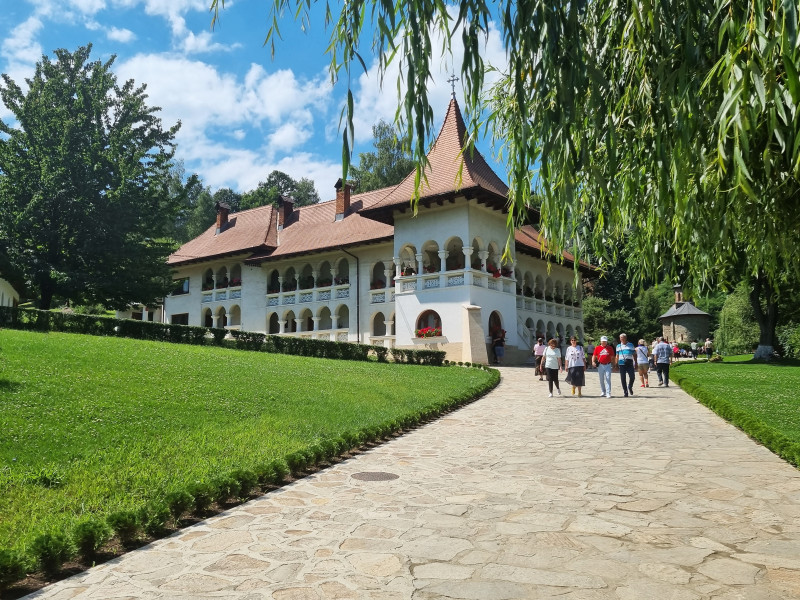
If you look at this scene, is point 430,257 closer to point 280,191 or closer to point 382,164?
point 382,164

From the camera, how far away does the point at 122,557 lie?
477cm

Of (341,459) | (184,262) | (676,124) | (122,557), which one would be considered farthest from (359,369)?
(184,262)

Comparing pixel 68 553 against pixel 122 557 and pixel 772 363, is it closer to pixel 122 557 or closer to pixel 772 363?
pixel 122 557

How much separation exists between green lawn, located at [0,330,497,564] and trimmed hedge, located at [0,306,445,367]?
14.4 feet

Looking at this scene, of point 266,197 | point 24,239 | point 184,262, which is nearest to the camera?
point 24,239

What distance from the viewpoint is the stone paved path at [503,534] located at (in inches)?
158

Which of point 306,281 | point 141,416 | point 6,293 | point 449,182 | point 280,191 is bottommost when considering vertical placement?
point 141,416

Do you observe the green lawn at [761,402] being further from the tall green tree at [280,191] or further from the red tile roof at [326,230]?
the tall green tree at [280,191]

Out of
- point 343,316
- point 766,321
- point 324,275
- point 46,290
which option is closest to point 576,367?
point 766,321

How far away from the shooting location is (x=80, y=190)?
1084 inches

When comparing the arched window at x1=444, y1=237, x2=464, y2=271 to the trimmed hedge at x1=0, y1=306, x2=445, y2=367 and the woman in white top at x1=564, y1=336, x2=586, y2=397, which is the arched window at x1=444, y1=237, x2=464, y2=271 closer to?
the trimmed hedge at x1=0, y1=306, x2=445, y2=367

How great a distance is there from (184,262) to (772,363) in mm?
33985

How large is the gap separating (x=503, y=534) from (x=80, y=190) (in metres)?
27.5

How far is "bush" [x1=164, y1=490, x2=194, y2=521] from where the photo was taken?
561 centimetres
